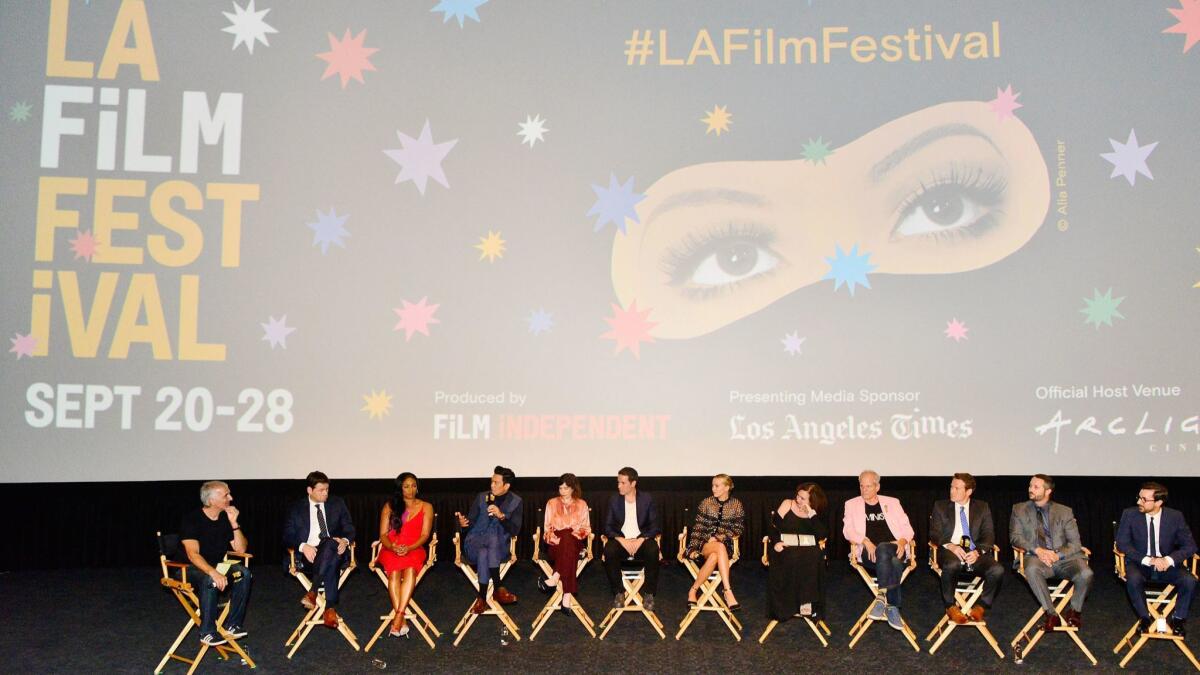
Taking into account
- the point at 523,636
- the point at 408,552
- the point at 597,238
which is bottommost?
the point at 523,636

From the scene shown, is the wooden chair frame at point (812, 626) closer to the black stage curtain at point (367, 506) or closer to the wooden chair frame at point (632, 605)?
the wooden chair frame at point (632, 605)

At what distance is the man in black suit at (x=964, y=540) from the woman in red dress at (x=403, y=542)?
3.14 metres

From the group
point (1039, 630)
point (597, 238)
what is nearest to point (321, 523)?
point (597, 238)

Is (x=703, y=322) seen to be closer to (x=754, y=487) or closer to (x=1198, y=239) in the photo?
(x=754, y=487)

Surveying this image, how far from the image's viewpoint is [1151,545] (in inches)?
223

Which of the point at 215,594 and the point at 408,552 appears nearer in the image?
the point at 215,594

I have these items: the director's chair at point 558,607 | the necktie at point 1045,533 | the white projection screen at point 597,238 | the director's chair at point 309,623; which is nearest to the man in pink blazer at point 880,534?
the necktie at point 1045,533

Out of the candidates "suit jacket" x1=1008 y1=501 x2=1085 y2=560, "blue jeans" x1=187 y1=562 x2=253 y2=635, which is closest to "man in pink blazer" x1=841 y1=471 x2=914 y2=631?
"suit jacket" x1=1008 y1=501 x2=1085 y2=560

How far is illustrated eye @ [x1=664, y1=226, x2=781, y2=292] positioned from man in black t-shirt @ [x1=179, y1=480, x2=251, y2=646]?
11.6ft

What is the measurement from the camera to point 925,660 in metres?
5.42

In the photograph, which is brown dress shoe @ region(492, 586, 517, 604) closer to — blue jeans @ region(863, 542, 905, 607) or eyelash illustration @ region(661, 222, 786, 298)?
blue jeans @ region(863, 542, 905, 607)

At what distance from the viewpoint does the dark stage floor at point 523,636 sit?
17.5 ft

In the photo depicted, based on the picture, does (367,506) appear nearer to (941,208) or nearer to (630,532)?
(630,532)

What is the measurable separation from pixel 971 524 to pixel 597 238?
3306mm
